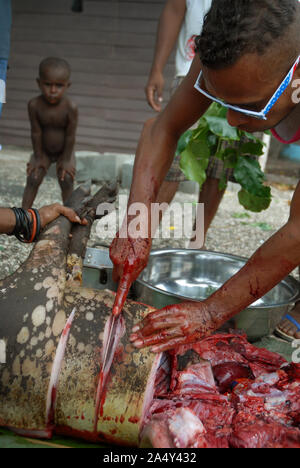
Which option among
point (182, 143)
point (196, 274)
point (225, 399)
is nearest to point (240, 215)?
point (196, 274)

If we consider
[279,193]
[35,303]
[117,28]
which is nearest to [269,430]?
[35,303]

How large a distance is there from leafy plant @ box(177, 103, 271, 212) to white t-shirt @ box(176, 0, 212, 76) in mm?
580

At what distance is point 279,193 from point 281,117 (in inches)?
232

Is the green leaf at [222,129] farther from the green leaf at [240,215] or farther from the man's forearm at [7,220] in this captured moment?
the green leaf at [240,215]

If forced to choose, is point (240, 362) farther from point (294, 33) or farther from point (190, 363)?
point (294, 33)

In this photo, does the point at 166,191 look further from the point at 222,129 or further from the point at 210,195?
the point at 222,129

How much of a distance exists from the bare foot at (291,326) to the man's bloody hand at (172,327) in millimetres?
1259

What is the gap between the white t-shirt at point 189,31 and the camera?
11.1 feet

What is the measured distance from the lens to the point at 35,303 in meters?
1.69

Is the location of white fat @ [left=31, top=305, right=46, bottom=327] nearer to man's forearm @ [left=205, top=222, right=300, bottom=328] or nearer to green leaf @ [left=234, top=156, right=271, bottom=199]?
man's forearm @ [left=205, top=222, right=300, bottom=328]

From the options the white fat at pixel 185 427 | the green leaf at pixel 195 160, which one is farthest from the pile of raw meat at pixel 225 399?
the green leaf at pixel 195 160

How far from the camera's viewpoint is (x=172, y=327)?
5.39 ft

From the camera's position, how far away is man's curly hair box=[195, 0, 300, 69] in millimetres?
1429

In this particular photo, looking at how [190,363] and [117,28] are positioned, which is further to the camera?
[117,28]
